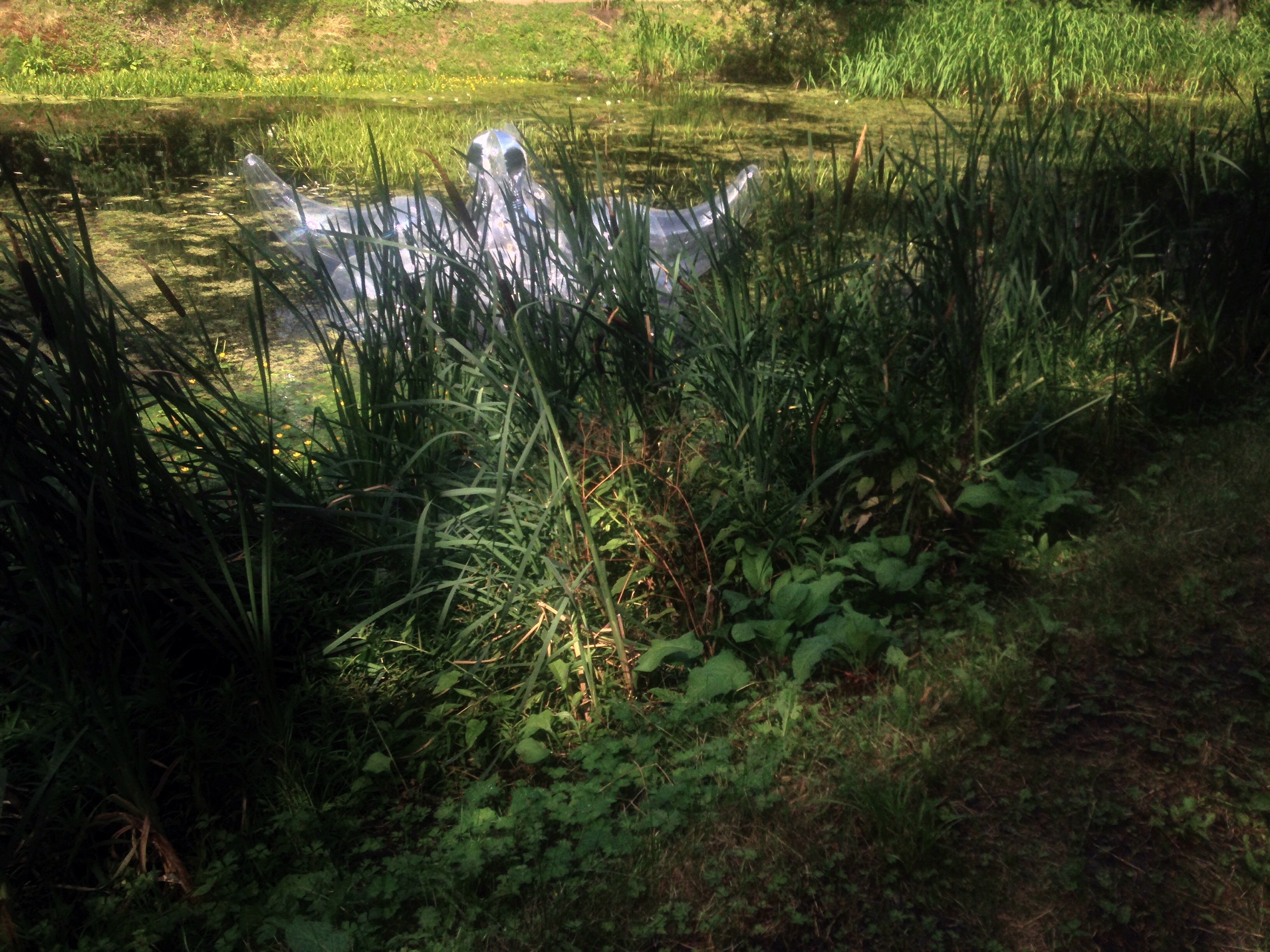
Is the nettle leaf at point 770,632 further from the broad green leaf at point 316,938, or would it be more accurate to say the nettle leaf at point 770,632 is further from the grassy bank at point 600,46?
the grassy bank at point 600,46

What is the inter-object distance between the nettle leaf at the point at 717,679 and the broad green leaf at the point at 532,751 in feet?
0.91

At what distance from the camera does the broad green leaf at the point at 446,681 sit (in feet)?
6.81

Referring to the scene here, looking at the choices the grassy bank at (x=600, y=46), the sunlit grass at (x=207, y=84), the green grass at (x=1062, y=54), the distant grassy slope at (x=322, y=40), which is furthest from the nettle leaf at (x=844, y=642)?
the distant grassy slope at (x=322, y=40)

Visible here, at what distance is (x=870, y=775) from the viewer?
1.75 m

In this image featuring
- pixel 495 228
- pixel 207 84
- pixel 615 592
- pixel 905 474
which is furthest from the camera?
pixel 207 84

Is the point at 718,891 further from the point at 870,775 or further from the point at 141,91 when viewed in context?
the point at 141,91

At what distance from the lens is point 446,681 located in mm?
2088

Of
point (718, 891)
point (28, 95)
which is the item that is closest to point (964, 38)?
point (28, 95)

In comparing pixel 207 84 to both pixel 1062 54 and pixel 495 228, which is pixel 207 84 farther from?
pixel 1062 54

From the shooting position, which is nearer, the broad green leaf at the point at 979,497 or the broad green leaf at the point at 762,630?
the broad green leaf at the point at 762,630

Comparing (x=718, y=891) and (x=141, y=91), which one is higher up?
(x=141, y=91)

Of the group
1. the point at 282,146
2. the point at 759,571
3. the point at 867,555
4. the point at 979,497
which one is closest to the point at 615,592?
the point at 759,571

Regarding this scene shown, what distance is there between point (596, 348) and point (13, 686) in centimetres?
128

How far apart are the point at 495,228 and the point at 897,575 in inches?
113
